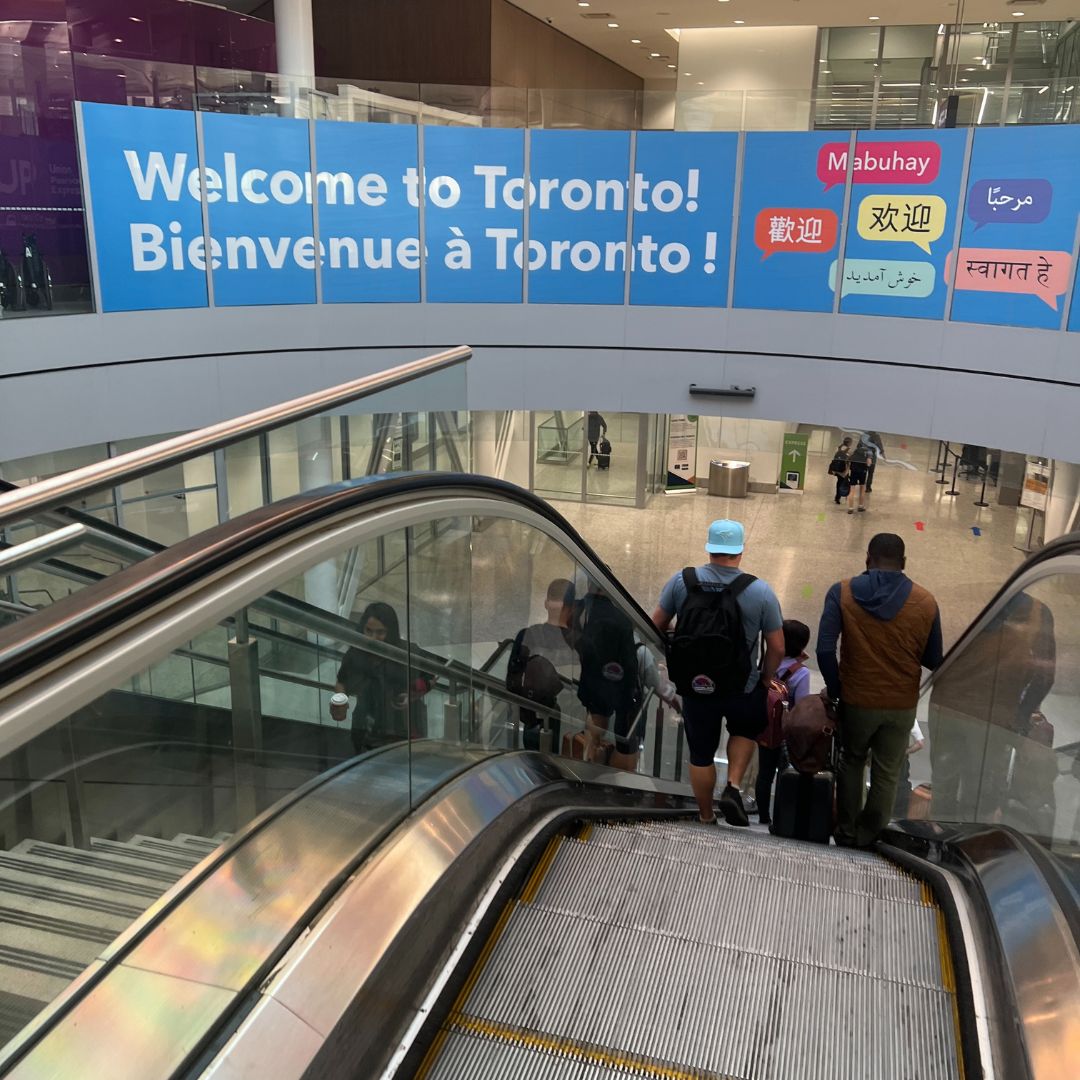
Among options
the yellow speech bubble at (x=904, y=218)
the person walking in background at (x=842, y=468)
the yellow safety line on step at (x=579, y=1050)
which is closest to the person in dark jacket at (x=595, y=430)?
the person walking in background at (x=842, y=468)

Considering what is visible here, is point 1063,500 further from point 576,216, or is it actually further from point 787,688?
point 787,688

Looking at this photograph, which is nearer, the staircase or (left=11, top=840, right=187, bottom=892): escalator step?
the staircase

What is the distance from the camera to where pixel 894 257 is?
11.3 meters

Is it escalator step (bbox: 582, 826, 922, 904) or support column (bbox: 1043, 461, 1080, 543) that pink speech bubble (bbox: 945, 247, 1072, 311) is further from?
escalator step (bbox: 582, 826, 922, 904)

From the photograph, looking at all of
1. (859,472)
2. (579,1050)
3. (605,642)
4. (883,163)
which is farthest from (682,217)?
(579,1050)

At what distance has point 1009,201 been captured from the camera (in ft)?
34.5

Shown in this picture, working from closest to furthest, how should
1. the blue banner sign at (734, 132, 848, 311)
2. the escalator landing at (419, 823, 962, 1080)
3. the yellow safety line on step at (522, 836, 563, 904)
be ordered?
the escalator landing at (419, 823, 962, 1080) → the yellow safety line on step at (522, 836, 563, 904) → the blue banner sign at (734, 132, 848, 311)

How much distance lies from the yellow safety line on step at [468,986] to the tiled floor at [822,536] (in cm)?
1123

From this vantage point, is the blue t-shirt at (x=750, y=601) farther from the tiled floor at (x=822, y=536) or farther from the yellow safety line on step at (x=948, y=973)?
the tiled floor at (x=822, y=536)

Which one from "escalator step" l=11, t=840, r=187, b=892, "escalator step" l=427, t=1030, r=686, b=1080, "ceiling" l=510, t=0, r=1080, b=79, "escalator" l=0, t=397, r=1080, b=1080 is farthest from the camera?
"ceiling" l=510, t=0, r=1080, b=79

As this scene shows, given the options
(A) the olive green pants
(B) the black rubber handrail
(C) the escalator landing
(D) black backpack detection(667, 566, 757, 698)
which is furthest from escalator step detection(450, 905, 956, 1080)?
(A) the olive green pants

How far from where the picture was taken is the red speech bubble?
11438mm

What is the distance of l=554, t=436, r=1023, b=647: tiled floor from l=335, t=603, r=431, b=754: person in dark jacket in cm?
1110

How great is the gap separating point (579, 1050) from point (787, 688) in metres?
3.96
